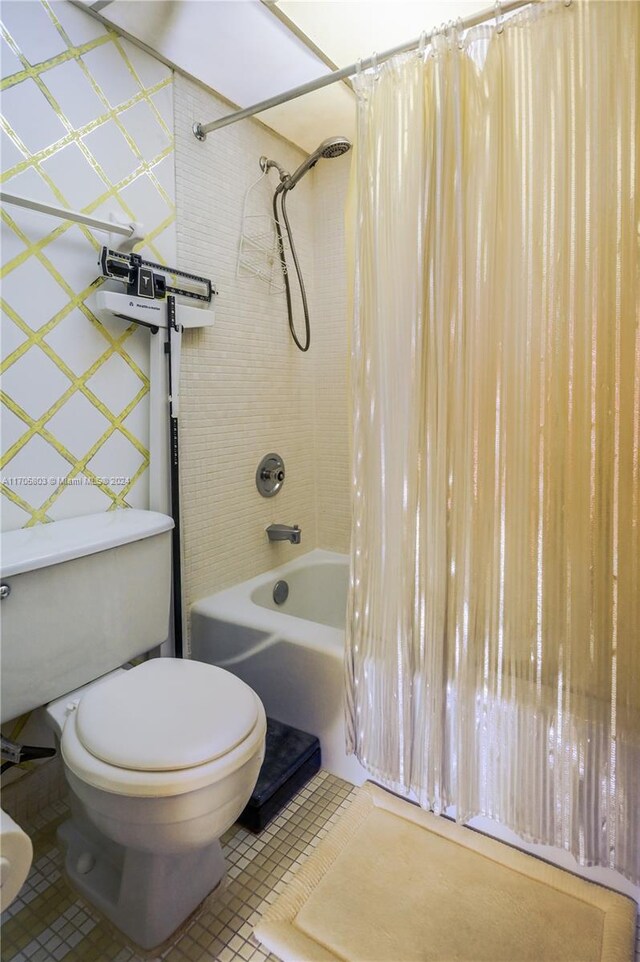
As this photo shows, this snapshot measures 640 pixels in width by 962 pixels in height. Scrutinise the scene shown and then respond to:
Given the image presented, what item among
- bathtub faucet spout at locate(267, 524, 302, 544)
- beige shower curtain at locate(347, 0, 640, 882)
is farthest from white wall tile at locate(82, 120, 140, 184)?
bathtub faucet spout at locate(267, 524, 302, 544)

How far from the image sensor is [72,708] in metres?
1.16

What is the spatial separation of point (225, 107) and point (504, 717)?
215 centimetres

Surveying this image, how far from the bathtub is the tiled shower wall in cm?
13

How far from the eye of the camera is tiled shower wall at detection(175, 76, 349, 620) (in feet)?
5.66

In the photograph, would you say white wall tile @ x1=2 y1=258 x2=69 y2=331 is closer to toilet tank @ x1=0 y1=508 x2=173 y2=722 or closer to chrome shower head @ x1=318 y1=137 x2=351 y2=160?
toilet tank @ x1=0 y1=508 x2=173 y2=722

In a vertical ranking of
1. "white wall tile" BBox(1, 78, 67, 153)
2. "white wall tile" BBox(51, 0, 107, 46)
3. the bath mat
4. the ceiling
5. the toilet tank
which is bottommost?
the bath mat

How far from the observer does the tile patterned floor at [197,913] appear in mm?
1040

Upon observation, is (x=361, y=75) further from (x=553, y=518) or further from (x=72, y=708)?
(x=72, y=708)

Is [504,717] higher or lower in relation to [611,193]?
lower

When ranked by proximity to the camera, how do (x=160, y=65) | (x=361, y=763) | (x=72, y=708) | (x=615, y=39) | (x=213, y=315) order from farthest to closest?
(x=213, y=315), (x=160, y=65), (x=361, y=763), (x=72, y=708), (x=615, y=39)

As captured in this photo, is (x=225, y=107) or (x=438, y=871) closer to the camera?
(x=438, y=871)

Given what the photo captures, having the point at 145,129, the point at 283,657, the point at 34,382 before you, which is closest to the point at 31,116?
the point at 145,129

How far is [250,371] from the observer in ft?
6.47

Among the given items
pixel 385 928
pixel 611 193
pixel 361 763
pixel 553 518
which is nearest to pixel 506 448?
pixel 553 518
